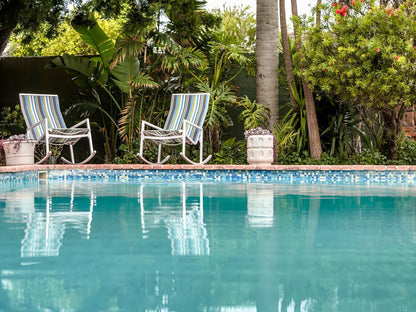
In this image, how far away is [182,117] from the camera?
9031mm

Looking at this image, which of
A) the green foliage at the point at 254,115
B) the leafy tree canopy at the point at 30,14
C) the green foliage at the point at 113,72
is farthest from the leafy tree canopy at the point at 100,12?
the green foliage at the point at 254,115

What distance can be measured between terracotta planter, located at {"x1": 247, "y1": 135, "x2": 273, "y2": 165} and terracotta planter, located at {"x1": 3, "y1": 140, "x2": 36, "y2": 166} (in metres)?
3.17

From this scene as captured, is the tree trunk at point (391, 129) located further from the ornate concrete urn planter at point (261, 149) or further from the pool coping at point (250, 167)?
the ornate concrete urn planter at point (261, 149)

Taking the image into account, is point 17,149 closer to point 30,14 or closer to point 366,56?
point 30,14

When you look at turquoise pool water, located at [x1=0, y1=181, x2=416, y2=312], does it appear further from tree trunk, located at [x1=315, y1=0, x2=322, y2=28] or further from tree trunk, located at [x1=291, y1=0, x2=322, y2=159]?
tree trunk, located at [x1=315, y1=0, x2=322, y2=28]

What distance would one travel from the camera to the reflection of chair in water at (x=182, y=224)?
3.10 metres

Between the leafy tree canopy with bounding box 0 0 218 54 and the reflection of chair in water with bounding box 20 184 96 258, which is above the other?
the leafy tree canopy with bounding box 0 0 218 54

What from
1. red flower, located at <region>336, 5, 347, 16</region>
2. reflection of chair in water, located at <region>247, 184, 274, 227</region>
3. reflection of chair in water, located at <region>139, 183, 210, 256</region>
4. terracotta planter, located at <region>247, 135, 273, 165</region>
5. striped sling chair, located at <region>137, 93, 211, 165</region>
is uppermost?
red flower, located at <region>336, 5, 347, 16</region>

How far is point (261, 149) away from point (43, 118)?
10.9 ft

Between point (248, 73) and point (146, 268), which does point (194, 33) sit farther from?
point (146, 268)

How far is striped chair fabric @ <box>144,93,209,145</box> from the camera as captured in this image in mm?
8766

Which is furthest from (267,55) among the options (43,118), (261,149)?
(43,118)

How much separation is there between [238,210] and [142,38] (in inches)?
241

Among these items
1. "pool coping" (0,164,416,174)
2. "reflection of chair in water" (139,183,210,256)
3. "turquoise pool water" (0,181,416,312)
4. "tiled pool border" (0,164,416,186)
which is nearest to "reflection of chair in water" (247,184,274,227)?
"turquoise pool water" (0,181,416,312)
